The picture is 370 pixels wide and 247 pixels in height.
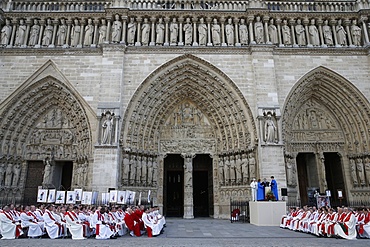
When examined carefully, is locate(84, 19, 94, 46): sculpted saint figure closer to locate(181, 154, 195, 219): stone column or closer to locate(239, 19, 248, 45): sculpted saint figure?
locate(181, 154, 195, 219): stone column

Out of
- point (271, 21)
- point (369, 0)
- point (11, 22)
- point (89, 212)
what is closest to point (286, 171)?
point (271, 21)

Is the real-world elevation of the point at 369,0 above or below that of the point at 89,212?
above

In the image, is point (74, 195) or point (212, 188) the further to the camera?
point (212, 188)

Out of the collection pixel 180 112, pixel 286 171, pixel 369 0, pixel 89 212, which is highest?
pixel 369 0

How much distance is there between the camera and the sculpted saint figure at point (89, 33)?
13.9 m

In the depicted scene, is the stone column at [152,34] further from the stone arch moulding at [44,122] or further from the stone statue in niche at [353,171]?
the stone statue in niche at [353,171]

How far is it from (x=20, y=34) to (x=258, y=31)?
1181 cm

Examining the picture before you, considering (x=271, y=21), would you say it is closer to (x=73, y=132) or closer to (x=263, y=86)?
(x=263, y=86)

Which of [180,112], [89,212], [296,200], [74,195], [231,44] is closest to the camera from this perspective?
[89,212]

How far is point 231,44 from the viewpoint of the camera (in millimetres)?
13828

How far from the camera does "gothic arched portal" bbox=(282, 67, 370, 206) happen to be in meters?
13.3

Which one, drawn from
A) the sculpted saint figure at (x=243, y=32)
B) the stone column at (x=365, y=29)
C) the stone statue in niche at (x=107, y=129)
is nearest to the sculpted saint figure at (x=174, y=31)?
the sculpted saint figure at (x=243, y=32)

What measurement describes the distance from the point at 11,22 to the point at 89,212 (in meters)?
11.5

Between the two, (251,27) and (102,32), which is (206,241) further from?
(102,32)
